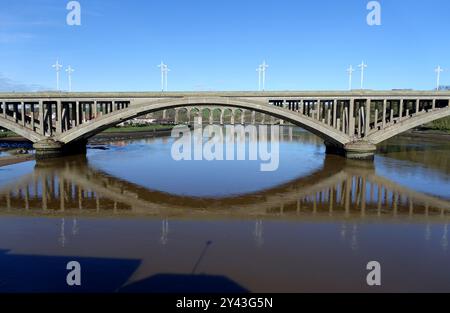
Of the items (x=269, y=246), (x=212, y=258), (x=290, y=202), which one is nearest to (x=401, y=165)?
(x=290, y=202)

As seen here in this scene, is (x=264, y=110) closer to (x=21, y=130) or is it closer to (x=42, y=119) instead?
(x=42, y=119)

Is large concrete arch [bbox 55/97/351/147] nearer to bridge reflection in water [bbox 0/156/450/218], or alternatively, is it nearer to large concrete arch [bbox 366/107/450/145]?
large concrete arch [bbox 366/107/450/145]

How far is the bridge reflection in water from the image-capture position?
21.5 m

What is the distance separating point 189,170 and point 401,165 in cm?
2493

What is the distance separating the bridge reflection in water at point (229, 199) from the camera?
21.5m

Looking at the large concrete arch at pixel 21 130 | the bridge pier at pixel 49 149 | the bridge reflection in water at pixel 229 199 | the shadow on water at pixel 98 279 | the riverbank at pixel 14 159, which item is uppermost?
the large concrete arch at pixel 21 130

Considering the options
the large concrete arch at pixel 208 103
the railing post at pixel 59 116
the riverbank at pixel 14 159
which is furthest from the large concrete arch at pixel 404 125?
the riverbank at pixel 14 159

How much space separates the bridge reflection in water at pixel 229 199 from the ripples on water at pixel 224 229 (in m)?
0.08

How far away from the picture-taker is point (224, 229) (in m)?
17.7

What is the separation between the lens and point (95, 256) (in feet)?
46.0

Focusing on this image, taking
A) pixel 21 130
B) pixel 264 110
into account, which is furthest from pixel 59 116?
pixel 264 110

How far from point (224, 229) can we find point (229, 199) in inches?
266

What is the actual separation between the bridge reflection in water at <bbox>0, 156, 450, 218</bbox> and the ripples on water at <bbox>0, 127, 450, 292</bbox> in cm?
8

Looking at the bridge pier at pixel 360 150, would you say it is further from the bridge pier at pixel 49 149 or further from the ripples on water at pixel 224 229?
the bridge pier at pixel 49 149
